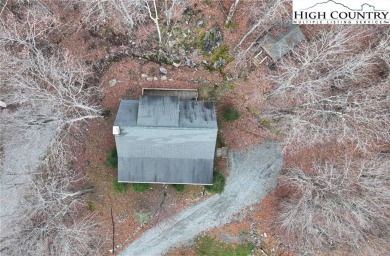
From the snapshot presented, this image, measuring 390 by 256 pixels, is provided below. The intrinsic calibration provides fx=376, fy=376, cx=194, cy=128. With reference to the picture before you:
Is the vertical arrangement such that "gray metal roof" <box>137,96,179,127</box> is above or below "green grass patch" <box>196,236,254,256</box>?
above

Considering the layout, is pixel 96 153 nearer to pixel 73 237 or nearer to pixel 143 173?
pixel 143 173

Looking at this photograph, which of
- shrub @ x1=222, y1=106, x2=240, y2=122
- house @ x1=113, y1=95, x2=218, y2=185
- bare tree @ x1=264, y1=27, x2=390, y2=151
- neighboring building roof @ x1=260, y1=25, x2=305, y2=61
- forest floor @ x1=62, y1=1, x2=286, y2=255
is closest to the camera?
house @ x1=113, y1=95, x2=218, y2=185

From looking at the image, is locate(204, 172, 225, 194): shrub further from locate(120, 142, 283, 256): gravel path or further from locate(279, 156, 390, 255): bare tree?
locate(279, 156, 390, 255): bare tree

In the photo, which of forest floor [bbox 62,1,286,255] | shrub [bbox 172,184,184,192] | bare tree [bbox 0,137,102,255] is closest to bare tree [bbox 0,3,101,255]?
bare tree [bbox 0,137,102,255]

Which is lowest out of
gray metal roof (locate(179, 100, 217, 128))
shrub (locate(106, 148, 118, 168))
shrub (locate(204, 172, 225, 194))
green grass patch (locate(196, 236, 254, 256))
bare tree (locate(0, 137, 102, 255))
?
green grass patch (locate(196, 236, 254, 256))

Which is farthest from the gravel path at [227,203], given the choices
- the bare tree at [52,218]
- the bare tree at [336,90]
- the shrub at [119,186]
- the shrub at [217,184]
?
the bare tree at [52,218]

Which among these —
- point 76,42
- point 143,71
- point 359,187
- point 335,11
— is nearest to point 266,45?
point 335,11

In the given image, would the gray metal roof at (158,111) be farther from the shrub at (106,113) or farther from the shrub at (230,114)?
the shrub at (230,114)
